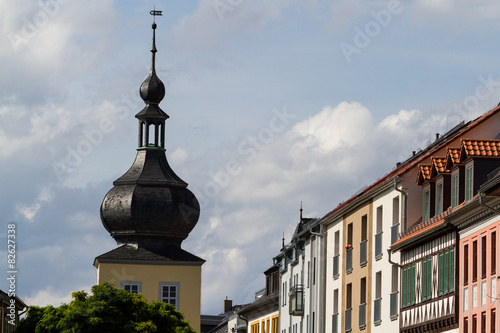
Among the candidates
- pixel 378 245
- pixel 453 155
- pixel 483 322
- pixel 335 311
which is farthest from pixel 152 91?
pixel 483 322

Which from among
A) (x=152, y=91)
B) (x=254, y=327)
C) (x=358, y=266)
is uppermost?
(x=152, y=91)

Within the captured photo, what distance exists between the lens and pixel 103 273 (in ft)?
342

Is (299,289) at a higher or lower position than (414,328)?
higher

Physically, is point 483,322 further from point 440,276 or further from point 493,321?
point 440,276

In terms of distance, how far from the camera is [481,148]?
4638 cm

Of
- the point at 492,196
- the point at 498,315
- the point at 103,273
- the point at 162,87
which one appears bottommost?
the point at 498,315

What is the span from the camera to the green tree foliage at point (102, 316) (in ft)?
227

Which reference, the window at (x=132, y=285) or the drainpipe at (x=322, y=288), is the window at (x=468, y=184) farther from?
the window at (x=132, y=285)

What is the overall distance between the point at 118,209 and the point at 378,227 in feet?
168

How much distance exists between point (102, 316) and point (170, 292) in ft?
116

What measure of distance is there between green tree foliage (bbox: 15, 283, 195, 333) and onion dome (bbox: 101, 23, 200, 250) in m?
32.2

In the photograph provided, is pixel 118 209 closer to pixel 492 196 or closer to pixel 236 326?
pixel 236 326

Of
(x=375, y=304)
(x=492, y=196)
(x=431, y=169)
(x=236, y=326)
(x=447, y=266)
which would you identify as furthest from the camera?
(x=236, y=326)

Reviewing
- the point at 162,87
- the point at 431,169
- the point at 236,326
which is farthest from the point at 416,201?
the point at 162,87
